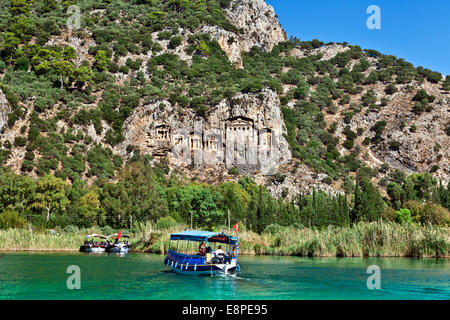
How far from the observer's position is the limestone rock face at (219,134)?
321 ft

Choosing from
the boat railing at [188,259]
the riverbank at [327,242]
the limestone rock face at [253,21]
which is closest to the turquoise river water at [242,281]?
the boat railing at [188,259]

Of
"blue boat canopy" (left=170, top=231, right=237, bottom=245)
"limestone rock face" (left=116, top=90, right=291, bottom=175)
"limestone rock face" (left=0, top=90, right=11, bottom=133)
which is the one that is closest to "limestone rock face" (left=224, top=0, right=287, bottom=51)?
"limestone rock face" (left=116, top=90, right=291, bottom=175)

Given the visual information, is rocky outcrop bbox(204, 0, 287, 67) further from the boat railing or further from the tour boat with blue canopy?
the boat railing

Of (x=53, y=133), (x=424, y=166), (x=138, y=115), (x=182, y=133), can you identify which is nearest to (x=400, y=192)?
(x=424, y=166)

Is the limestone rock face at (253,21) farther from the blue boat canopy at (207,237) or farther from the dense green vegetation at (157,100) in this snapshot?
the blue boat canopy at (207,237)

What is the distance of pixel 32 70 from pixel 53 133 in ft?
84.5

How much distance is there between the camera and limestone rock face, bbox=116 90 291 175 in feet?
321

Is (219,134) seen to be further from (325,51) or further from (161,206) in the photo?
(325,51)

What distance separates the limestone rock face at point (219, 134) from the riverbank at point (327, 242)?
45.5 m

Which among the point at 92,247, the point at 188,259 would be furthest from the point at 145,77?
the point at 188,259

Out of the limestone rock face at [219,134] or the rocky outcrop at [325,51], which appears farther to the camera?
the rocky outcrop at [325,51]

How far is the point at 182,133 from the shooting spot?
3905 inches
